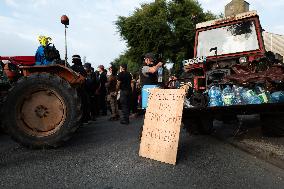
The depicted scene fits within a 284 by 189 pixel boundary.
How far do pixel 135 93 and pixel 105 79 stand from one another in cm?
211

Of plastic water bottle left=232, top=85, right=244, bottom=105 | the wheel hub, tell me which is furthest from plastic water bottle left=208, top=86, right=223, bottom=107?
the wheel hub

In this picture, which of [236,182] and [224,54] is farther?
[224,54]

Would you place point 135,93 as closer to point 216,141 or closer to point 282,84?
point 216,141

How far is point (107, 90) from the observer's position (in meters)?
11.9

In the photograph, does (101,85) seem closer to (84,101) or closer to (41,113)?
(84,101)

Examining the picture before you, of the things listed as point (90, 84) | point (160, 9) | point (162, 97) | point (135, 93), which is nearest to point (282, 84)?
point (162, 97)

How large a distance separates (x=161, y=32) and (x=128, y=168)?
31.3m

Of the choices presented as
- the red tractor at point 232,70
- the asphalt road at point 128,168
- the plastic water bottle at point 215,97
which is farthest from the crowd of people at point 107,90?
the plastic water bottle at point 215,97

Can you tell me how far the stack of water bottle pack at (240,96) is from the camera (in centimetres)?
554

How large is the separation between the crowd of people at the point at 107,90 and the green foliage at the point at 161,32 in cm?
2003

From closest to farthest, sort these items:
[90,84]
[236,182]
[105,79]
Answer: [236,182], [90,84], [105,79]

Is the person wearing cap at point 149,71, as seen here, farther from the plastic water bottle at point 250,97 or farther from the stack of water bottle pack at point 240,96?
the plastic water bottle at point 250,97

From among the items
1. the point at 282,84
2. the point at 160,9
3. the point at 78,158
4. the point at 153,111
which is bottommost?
the point at 78,158

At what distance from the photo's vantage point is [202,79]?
6.98 meters
